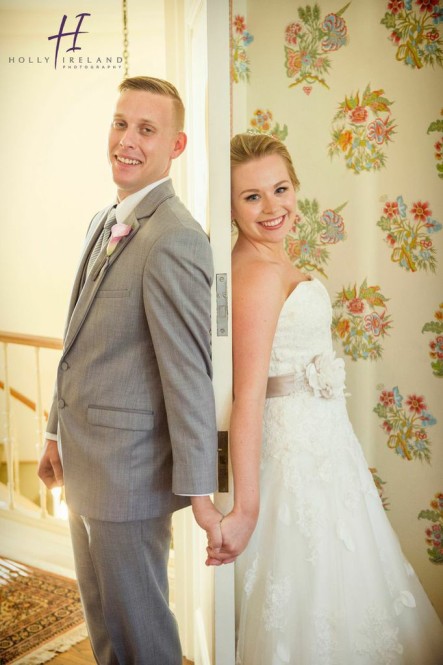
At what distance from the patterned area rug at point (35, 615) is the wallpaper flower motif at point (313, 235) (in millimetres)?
1621

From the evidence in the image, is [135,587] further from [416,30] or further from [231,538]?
[416,30]

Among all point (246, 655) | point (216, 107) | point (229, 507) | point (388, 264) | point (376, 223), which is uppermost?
point (216, 107)

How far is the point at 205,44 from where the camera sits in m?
1.40

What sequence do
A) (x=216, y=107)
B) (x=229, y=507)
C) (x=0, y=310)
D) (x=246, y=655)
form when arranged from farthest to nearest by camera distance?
(x=0, y=310) → (x=246, y=655) → (x=229, y=507) → (x=216, y=107)

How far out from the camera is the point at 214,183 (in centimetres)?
142

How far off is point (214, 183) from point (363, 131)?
747 millimetres

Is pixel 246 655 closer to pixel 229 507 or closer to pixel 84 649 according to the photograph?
pixel 229 507

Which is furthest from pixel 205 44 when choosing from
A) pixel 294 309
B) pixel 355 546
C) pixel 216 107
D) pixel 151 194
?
pixel 355 546

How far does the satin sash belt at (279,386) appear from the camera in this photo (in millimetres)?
1654

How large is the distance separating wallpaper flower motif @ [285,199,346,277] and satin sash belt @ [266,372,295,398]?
48 cm

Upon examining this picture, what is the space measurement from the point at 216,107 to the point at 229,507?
2.96 feet

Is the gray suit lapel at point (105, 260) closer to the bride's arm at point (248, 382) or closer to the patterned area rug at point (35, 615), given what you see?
the bride's arm at point (248, 382)

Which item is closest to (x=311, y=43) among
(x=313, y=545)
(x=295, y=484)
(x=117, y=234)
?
(x=117, y=234)

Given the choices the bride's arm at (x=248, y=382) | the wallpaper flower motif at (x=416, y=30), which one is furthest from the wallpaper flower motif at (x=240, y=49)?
the bride's arm at (x=248, y=382)
